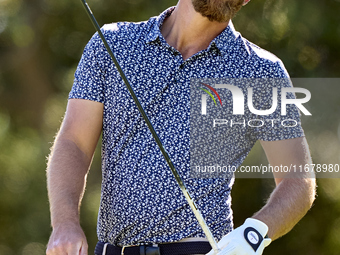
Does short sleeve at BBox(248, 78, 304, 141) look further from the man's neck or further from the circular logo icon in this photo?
the circular logo icon

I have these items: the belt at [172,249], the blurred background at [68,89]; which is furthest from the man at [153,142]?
the blurred background at [68,89]

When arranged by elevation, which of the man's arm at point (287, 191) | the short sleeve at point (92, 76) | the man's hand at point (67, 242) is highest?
the short sleeve at point (92, 76)

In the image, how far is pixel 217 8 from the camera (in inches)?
75.4

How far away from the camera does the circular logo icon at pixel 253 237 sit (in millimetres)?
1486

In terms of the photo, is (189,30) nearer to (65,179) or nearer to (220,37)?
(220,37)

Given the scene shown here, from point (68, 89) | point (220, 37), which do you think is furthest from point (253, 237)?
point (68, 89)

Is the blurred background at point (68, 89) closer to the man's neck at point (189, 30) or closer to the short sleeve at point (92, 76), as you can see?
the man's neck at point (189, 30)

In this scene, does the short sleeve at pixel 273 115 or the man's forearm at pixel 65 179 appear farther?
the short sleeve at pixel 273 115

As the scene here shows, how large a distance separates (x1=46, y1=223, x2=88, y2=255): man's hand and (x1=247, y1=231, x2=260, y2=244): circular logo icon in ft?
1.27

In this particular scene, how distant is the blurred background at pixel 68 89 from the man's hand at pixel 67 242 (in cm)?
240

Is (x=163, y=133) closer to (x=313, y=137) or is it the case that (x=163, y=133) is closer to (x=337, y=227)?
(x=313, y=137)

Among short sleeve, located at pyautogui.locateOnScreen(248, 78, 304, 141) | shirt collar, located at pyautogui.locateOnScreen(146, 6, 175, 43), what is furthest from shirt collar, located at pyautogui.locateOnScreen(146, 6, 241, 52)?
short sleeve, located at pyautogui.locateOnScreen(248, 78, 304, 141)

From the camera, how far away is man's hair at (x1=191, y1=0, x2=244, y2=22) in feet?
6.27

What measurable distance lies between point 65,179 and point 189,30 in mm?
615
